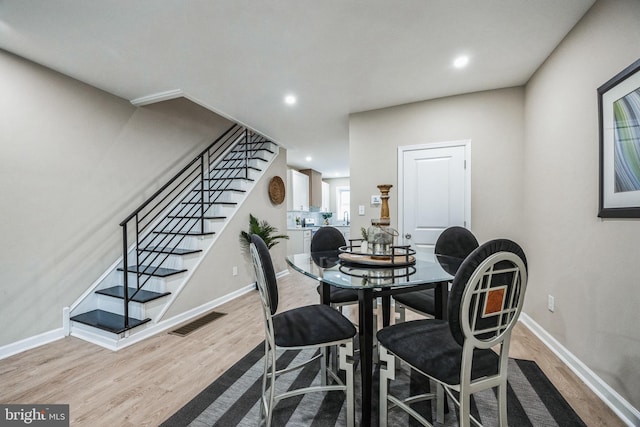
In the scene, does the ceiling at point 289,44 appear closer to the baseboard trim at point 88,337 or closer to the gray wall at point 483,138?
the gray wall at point 483,138

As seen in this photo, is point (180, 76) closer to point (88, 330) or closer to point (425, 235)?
point (88, 330)

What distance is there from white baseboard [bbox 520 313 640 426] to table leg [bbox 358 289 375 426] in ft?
4.64

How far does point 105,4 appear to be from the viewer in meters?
1.76

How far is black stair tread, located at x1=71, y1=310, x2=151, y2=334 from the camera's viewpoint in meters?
2.40

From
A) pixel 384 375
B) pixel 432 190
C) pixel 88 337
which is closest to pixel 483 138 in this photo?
pixel 432 190

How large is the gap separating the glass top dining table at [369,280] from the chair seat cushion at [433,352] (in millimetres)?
144

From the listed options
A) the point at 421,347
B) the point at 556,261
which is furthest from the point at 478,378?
the point at 556,261

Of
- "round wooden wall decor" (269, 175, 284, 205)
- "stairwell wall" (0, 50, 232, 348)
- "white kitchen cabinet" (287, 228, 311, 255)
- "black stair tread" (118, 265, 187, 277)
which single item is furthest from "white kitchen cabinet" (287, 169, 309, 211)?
"black stair tread" (118, 265, 187, 277)

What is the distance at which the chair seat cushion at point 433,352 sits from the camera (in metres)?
1.08

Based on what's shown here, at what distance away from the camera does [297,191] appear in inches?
266

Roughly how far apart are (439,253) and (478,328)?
1433mm

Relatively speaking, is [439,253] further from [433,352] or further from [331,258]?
[433,352]

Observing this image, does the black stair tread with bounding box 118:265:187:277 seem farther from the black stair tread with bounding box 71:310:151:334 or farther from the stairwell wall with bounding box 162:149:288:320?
the black stair tread with bounding box 71:310:151:334

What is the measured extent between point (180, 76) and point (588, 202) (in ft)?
11.7
